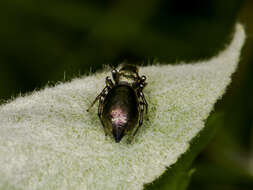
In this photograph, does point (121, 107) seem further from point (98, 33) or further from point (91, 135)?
point (98, 33)

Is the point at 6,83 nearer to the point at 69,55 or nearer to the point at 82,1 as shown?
the point at 69,55

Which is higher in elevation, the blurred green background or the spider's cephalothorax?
the blurred green background

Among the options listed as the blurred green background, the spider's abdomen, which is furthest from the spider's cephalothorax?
the blurred green background

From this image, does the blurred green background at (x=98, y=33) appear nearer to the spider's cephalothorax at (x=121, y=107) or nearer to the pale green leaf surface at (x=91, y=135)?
the spider's cephalothorax at (x=121, y=107)

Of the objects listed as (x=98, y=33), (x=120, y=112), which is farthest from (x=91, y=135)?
(x=98, y=33)

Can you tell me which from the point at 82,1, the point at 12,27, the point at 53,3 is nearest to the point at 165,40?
the point at 82,1

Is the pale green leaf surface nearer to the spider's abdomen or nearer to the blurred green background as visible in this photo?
the spider's abdomen

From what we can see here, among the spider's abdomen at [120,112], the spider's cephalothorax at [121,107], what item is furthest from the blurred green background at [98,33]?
the spider's abdomen at [120,112]
